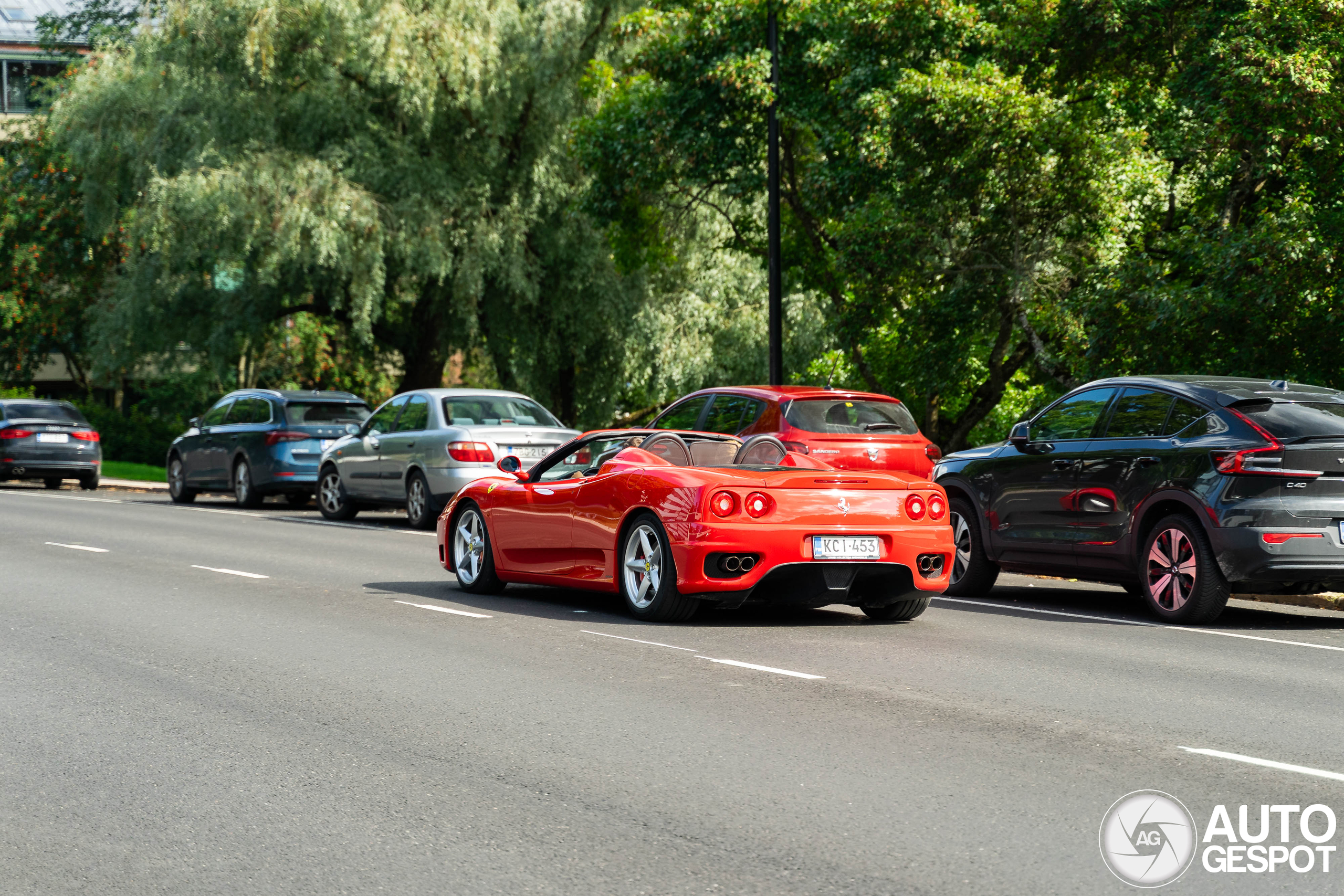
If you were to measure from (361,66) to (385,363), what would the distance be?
11.8 metres

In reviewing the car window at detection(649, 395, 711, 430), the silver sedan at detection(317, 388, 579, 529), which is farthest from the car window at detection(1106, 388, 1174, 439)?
the silver sedan at detection(317, 388, 579, 529)

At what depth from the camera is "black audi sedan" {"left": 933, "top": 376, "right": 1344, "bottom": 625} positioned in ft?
34.0

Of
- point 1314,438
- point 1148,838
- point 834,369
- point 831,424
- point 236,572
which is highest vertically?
point 834,369

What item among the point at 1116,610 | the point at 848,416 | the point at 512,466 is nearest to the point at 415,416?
the point at 848,416

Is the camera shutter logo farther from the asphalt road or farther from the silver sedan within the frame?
the silver sedan

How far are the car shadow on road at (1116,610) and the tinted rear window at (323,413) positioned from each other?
12478 mm

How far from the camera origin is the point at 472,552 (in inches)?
486

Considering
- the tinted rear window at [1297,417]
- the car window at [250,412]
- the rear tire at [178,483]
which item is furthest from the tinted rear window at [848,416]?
the rear tire at [178,483]

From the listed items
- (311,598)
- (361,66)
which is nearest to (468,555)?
(311,598)

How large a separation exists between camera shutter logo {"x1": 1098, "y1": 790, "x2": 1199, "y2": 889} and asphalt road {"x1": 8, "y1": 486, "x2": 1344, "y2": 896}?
0.06 metres

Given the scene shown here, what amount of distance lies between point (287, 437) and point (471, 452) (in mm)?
5495

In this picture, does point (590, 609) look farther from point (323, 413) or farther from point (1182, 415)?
point (323, 413)

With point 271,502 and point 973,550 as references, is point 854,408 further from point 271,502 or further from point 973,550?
point 271,502

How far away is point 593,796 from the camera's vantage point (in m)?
5.64
